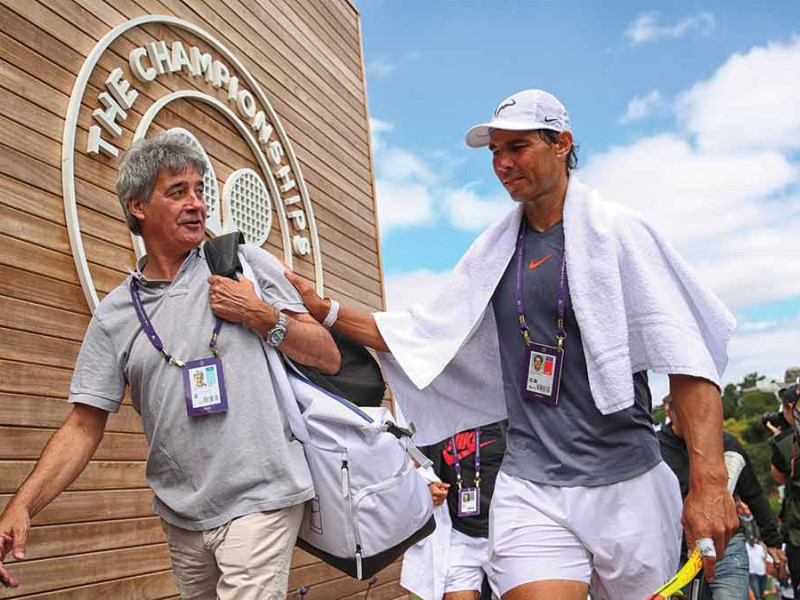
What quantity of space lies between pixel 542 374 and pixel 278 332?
77 cm

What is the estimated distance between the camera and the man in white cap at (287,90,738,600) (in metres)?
2.27

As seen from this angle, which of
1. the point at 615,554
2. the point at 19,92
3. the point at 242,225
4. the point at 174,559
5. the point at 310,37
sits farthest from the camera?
the point at 310,37

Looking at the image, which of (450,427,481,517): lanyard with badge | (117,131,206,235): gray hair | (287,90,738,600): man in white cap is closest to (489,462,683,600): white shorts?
(287,90,738,600): man in white cap

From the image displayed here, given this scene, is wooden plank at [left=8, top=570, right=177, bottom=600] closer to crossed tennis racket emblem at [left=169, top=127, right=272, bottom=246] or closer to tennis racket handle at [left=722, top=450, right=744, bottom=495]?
crossed tennis racket emblem at [left=169, top=127, right=272, bottom=246]

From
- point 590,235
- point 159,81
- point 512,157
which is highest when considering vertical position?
point 159,81

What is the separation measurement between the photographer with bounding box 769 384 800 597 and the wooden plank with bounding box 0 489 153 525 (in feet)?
12.2

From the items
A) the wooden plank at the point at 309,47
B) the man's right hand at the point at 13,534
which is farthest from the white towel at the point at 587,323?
the wooden plank at the point at 309,47

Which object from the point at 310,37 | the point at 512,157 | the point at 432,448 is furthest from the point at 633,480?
the point at 310,37

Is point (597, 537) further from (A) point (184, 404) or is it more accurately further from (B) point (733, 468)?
(B) point (733, 468)

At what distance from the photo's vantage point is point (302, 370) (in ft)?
8.41

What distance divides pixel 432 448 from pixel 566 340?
241 centimetres

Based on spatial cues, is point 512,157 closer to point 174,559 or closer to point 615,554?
point 615,554

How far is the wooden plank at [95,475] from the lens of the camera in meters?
3.54

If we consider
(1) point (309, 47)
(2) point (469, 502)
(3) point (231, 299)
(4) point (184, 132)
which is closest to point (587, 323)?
(3) point (231, 299)
